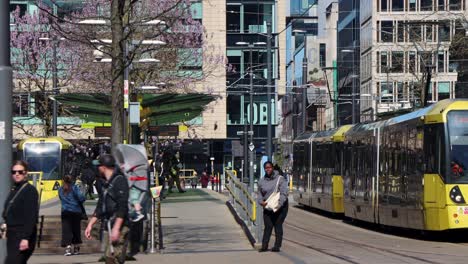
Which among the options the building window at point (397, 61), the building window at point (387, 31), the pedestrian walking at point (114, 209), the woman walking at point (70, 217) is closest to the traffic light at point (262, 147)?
the building window at point (387, 31)

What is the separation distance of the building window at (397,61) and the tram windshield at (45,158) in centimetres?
2838

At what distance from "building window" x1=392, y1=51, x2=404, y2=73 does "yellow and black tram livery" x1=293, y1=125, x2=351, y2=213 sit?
27024mm

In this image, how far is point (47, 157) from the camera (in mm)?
49781

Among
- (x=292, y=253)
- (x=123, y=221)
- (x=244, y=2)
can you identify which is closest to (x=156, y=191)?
(x=292, y=253)

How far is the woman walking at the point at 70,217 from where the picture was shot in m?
19.7

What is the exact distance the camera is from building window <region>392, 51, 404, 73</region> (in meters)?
69.1

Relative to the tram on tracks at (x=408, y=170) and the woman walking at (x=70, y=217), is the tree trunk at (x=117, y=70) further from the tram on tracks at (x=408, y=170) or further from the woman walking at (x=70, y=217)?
the tram on tracks at (x=408, y=170)

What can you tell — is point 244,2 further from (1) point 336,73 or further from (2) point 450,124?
(2) point 450,124

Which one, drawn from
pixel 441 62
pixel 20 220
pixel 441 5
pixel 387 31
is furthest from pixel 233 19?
pixel 20 220

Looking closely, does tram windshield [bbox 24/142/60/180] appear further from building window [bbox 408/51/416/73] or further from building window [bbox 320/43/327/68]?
building window [bbox 320/43/327/68]

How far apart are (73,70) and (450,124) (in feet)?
89.7

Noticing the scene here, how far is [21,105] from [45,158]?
686 cm

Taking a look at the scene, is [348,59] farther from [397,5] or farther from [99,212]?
[99,212]

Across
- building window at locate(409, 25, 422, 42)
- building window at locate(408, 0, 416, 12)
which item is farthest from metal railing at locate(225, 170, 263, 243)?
building window at locate(408, 0, 416, 12)
